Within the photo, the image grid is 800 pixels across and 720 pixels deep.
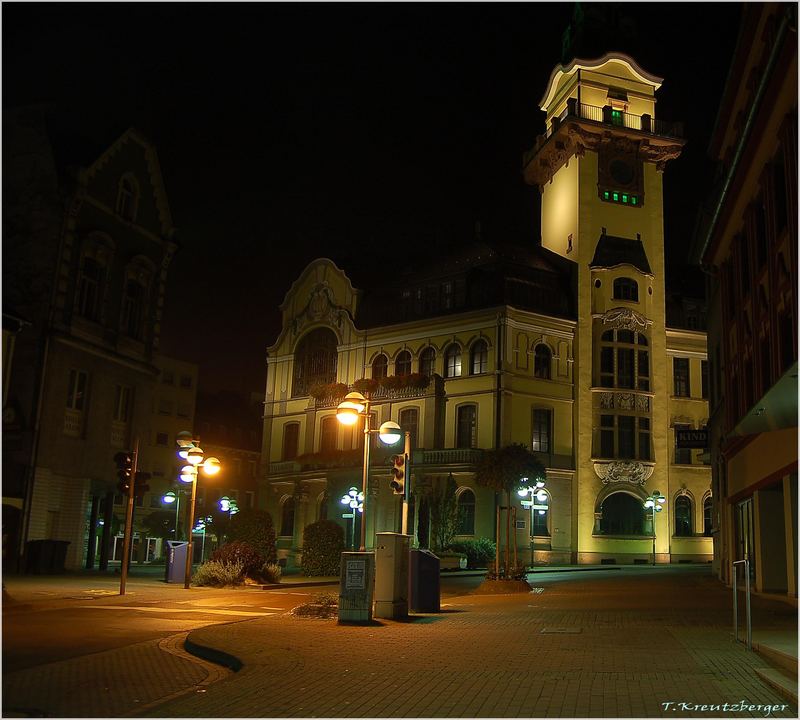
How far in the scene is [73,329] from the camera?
105 ft

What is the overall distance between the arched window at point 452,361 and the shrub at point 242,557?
2767cm

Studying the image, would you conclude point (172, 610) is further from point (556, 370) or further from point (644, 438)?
point (644, 438)

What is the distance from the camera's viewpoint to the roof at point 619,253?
5503cm

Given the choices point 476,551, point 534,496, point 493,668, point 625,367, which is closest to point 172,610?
point 493,668

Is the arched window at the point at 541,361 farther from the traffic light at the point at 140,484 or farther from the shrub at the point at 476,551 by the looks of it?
the traffic light at the point at 140,484

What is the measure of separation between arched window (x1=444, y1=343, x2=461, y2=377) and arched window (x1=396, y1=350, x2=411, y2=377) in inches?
103

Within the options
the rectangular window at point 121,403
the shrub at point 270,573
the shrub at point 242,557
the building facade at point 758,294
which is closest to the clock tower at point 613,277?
the building facade at point 758,294

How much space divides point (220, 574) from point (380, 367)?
31.4 m

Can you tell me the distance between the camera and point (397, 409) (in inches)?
Answer: 2170

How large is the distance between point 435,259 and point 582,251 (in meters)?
9.31

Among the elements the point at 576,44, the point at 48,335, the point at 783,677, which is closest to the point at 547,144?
the point at 576,44

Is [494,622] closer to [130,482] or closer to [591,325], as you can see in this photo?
[130,482]

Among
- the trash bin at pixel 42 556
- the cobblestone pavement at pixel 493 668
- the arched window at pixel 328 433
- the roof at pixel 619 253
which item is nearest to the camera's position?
the cobblestone pavement at pixel 493 668

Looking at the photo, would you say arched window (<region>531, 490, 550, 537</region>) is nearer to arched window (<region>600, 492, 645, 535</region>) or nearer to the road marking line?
arched window (<region>600, 492, 645, 535</region>)
